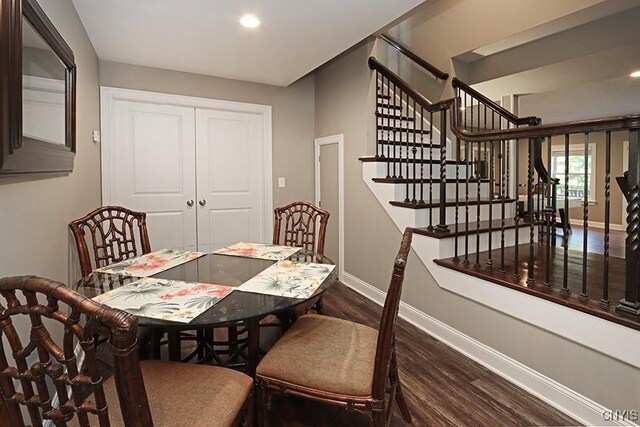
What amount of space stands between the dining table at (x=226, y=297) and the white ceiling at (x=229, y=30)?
5.29 ft

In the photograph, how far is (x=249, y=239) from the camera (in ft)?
13.4

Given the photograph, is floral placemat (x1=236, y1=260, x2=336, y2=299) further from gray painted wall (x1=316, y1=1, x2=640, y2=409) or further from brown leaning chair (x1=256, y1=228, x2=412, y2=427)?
gray painted wall (x1=316, y1=1, x2=640, y2=409)

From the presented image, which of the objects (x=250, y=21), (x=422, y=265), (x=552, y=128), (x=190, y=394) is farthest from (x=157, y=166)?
(x=552, y=128)

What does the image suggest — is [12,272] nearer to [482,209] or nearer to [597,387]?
[597,387]

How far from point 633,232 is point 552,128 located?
0.63 meters

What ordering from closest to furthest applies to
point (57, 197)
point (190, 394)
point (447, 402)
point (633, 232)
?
point (190, 394)
point (633, 232)
point (447, 402)
point (57, 197)

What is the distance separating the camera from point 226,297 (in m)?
1.44

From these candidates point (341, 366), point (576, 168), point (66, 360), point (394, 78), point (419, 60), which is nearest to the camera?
point (66, 360)

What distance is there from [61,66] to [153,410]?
187cm

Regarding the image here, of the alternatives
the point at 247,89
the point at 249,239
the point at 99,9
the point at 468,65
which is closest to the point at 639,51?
the point at 468,65

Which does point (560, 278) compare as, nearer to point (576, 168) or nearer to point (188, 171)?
point (188, 171)

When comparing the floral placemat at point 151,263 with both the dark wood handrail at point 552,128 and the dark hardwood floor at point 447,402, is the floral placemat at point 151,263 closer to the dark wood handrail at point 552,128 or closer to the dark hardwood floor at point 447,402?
the dark hardwood floor at point 447,402

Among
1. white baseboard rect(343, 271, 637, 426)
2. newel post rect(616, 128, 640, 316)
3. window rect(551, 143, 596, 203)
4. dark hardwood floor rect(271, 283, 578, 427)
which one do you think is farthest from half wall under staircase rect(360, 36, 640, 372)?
window rect(551, 143, 596, 203)

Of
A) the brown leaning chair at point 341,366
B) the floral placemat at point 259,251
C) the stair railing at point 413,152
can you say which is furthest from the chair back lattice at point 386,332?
the stair railing at point 413,152
